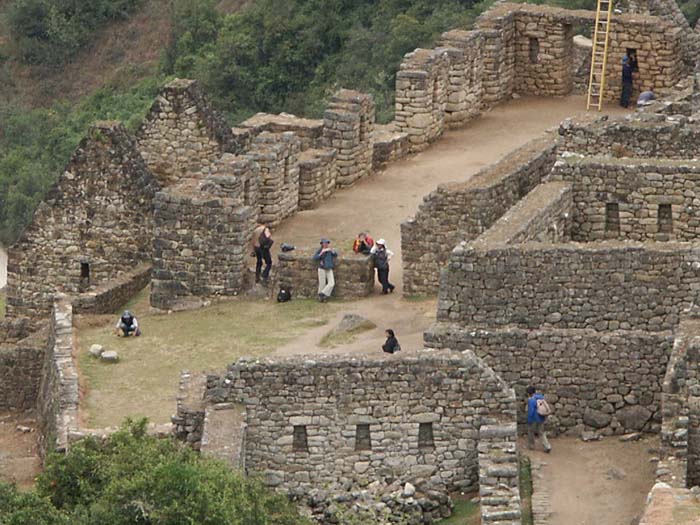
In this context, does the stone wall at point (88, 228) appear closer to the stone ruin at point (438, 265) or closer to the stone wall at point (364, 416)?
the stone ruin at point (438, 265)

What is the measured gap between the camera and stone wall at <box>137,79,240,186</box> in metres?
59.1

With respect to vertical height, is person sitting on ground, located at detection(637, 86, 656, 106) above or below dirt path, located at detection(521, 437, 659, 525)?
above

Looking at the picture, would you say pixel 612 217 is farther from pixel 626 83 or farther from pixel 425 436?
pixel 626 83

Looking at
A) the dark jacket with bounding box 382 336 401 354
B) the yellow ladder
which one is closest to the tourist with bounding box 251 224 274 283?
the dark jacket with bounding box 382 336 401 354

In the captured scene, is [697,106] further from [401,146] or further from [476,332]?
[476,332]

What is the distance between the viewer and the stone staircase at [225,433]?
4450cm

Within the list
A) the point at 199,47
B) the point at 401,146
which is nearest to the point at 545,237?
the point at 401,146

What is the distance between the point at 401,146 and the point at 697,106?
6533 millimetres

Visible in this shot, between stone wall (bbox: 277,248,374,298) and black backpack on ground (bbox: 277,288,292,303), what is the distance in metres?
0.05

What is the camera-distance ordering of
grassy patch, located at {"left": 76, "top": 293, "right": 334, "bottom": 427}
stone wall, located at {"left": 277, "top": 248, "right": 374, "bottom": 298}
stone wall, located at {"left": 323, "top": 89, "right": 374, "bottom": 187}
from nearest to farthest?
grassy patch, located at {"left": 76, "top": 293, "right": 334, "bottom": 427}, stone wall, located at {"left": 277, "top": 248, "right": 374, "bottom": 298}, stone wall, located at {"left": 323, "top": 89, "right": 374, "bottom": 187}

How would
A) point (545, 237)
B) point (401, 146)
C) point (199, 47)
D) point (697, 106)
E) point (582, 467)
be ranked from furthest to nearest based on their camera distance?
1. point (199, 47)
2. point (401, 146)
3. point (697, 106)
4. point (545, 237)
5. point (582, 467)

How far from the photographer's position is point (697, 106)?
185 feet

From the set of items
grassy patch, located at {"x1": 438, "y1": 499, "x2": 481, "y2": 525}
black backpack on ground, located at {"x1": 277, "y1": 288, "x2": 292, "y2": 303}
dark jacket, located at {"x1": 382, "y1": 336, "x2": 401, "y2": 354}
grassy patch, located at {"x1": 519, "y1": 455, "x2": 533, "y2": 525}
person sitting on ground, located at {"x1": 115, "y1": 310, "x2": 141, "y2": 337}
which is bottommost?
person sitting on ground, located at {"x1": 115, "y1": 310, "x2": 141, "y2": 337}

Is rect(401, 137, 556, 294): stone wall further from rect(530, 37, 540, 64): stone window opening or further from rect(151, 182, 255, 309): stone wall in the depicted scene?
rect(530, 37, 540, 64): stone window opening
